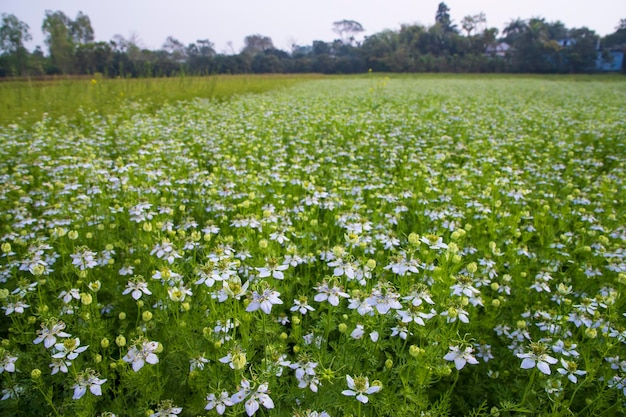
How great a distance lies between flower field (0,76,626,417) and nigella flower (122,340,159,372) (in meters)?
0.01

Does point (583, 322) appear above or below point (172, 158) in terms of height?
below

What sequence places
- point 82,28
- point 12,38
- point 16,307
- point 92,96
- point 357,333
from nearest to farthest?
1. point 357,333
2. point 16,307
3. point 92,96
4. point 12,38
5. point 82,28

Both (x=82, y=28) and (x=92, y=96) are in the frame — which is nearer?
(x=92, y=96)

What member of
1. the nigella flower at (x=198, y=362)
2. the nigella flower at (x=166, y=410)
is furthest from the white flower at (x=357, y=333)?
the nigella flower at (x=166, y=410)

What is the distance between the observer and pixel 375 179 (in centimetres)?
510

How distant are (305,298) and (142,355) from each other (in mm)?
992

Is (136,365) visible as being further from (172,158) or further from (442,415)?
(172,158)

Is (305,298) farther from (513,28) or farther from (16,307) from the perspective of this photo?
(513,28)

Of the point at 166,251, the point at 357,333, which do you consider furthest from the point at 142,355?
Answer: the point at 357,333

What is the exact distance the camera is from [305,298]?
94.7 inches

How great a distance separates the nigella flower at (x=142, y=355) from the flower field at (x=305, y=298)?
0.01m

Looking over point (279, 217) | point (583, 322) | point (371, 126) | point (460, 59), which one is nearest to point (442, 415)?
point (583, 322)

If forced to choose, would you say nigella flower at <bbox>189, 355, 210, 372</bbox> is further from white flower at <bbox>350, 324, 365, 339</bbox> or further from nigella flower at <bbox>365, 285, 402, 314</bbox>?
nigella flower at <bbox>365, 285, 402, 314</bbox>

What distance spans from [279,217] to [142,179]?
2.65m
